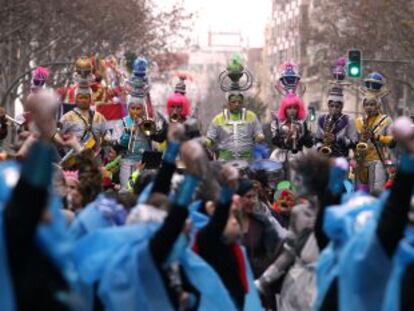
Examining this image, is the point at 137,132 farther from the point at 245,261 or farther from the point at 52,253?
the point at 52,253

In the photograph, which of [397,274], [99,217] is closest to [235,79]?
[99,217]

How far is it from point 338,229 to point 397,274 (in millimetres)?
639

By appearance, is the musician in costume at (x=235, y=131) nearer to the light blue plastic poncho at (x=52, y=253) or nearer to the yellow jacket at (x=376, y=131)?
the yellow jacket at (x=376, y=131)

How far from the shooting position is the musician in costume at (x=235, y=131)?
17.3m

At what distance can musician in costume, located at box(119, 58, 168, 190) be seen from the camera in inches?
688

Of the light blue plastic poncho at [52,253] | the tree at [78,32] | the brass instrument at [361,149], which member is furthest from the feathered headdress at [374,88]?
the tree at [78,32]

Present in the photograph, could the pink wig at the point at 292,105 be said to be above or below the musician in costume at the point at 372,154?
above

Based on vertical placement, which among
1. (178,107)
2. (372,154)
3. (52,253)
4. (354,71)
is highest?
(52,253)

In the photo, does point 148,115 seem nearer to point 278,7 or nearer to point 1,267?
point 1,267

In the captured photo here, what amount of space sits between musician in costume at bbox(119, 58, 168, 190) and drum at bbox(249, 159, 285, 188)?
2.16 meters

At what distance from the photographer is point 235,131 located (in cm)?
1738

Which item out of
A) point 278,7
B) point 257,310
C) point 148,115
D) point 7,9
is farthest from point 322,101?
point 257,310

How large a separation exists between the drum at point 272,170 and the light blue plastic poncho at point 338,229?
5.77 metres

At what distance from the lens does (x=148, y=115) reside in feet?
59.5
